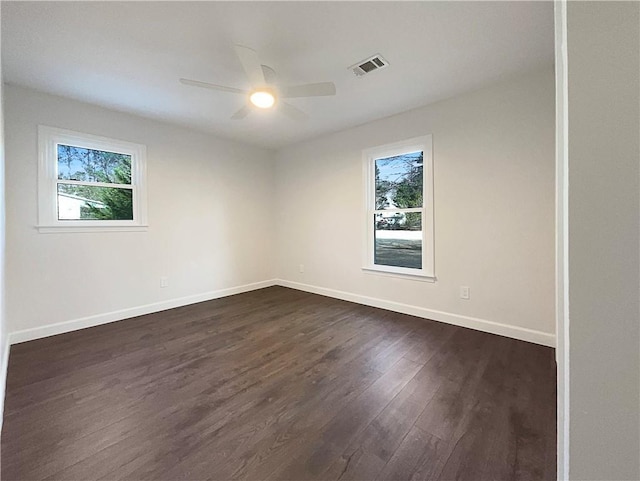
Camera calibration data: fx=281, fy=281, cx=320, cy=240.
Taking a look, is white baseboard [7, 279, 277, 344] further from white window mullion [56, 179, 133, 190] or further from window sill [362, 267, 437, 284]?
window sill [362, 267, 437, 284]

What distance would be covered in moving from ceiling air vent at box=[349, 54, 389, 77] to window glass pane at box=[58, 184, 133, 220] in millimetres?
3095

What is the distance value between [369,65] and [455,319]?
9.03 ft

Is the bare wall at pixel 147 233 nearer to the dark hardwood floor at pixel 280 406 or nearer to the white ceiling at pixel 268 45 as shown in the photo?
the white ceiling at pixel 268 45

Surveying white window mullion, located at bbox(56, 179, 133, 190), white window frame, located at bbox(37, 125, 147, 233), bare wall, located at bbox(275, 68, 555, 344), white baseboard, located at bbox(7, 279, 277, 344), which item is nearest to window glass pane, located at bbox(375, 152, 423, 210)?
bare wall, located at bbox(275, 68, 555, 344)

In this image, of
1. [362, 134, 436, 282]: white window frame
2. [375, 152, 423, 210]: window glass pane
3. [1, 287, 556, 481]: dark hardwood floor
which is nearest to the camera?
[1, 287, 556, 481]: dark hardwood floor

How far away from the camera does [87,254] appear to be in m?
3.22

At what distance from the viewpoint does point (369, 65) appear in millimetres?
2447

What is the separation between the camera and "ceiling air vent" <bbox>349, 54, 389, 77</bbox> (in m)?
2.36

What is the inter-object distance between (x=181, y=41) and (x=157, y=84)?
0.83 meters

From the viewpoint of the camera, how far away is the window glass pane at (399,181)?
11.6ft

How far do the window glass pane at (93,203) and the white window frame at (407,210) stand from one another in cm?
313
